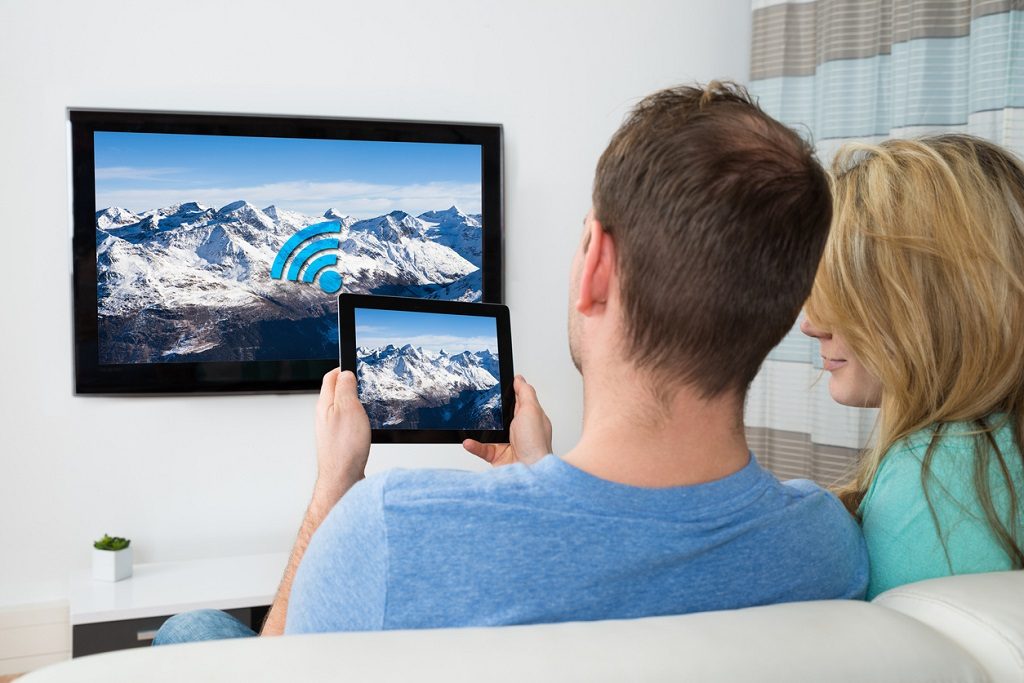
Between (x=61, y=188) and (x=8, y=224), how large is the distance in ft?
0.60

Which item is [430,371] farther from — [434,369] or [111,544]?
[111,544]

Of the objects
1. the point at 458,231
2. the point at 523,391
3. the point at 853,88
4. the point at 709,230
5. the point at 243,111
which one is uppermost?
the point at 853,88

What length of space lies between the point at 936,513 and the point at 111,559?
2.44m

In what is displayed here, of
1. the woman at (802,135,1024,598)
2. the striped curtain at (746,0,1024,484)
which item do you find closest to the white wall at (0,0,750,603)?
the striped curtain at (746,0,1024,484)

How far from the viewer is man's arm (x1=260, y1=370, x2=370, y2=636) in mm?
1235

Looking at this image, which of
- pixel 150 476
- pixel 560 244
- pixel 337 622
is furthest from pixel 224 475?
pixel 337 622

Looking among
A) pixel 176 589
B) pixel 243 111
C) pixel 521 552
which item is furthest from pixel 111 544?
pixel 521 552

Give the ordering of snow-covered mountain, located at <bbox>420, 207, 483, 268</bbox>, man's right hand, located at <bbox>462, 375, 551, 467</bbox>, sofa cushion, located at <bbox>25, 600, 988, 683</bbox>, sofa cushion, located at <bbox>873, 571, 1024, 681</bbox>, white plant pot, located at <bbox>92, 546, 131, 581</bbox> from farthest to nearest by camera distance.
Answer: snow-covered mountain, located at <bbox>420, 207, 483, 268</bbox>
white plant pot, located at <bbox>92, 546, 131, 581</bbox>
man's right hand, located at <bbox>462, 375, 551, 467</bbox>
sofa cushion, located at <bbox>873, 571, 1024, 681</bbox>
sofa cushion, located at <bbox>25, 600, 988, 683</bbox>

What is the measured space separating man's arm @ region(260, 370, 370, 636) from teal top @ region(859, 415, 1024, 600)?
632mm

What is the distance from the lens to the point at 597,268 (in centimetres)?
93

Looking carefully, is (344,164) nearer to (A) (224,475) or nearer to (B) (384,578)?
(A) (224,475)

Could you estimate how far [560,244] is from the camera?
340 cm

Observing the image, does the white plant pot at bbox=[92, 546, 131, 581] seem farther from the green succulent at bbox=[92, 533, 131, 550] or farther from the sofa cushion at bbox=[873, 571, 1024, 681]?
the sofa cushion at bbox=[873, 571, 1024, 681]

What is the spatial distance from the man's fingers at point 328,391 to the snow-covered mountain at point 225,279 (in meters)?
1.71
